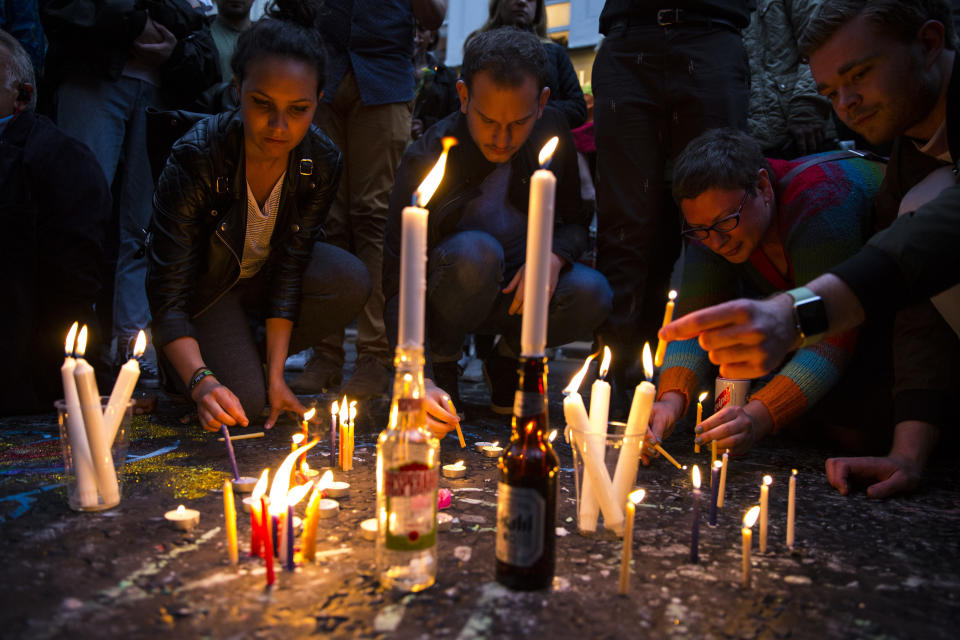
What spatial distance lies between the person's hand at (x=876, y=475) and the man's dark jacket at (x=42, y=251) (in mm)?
2886

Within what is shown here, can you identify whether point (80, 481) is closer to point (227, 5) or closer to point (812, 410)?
point (812, 410)

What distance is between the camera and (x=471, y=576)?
4.62 ft

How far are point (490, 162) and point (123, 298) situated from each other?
7.17 ft

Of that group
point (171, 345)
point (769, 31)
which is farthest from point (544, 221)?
point (769, 31)

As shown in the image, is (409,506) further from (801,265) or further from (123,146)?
(123,146)

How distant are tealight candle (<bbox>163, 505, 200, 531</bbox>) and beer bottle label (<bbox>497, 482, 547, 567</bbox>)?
30.0 inches

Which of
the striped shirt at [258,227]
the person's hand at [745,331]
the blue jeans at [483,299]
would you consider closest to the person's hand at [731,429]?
the person's hand at [745,331]

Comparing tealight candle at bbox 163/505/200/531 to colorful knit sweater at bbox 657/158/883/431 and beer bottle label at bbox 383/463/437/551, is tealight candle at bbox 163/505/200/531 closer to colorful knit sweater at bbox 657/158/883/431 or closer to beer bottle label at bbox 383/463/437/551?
beer bottle label at bbox 383/463/437/551

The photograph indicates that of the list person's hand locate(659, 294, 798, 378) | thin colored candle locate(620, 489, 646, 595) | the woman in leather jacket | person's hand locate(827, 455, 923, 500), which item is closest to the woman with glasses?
person's hand locate(827, 455, 923, 500)

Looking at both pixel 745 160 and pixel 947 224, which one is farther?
pixel 745 160

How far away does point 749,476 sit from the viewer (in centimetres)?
231

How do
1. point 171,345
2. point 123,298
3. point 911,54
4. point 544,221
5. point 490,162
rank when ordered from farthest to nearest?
1. point 123,298
2. point 490,162
3. point 171,345
4. point 911,54
5. point 544,221

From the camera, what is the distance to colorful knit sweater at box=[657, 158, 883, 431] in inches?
92.1

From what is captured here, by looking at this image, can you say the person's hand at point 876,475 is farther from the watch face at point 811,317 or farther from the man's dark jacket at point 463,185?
the man's dark jacket at point 463,185
